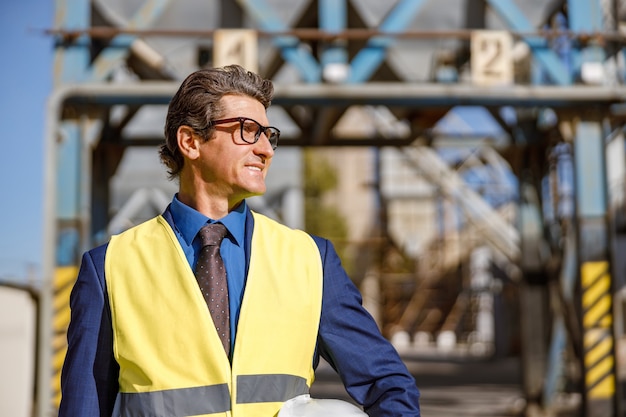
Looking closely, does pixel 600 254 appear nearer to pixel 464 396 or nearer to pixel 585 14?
pixel 585 14

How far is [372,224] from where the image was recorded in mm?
29359

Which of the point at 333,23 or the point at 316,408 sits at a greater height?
the point at 333,23

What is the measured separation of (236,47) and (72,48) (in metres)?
1.42

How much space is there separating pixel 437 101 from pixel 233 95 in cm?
666

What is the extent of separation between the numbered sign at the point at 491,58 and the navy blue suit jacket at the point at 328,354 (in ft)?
22.3

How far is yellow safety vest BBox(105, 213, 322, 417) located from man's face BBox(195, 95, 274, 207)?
0.13m

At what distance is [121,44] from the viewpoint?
857cm

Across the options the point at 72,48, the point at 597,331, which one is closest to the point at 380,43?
the point at 72,48

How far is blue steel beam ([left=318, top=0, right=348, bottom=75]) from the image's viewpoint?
27.4 feet

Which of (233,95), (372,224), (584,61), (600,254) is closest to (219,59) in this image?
(584,61)

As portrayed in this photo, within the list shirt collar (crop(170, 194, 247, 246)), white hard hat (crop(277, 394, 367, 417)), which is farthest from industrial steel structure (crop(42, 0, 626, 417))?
white hard hat (crop(277, 394, 367, 417))

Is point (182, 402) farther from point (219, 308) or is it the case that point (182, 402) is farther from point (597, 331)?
point (597, 331)

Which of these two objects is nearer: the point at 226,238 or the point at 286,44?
the point at 226,238

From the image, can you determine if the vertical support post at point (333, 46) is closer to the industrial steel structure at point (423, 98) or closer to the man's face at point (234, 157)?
the industrial steel structure at point (423, 98)
